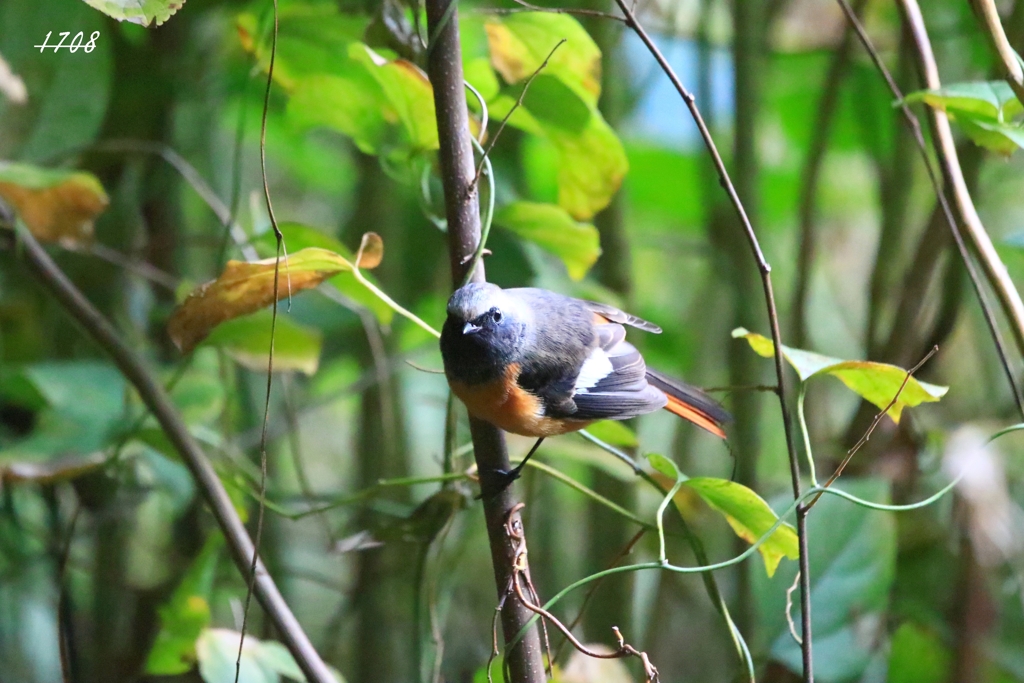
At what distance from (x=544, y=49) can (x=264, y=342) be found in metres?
0.63

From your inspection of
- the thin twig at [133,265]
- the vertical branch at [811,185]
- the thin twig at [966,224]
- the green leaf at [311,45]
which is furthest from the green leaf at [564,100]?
the vertical branch at [811,185]

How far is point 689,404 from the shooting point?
1.44 meters

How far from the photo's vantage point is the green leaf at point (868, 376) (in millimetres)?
957

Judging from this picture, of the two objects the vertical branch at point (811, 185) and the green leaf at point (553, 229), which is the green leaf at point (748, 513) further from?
the vertical branch at point (811, 185)

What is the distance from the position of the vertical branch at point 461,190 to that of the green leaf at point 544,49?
0.26 meters

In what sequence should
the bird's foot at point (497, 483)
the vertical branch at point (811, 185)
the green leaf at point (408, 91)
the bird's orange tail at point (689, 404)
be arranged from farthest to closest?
the vertical branch at point (811, 185), the bird's orange tail at point (689, 404), the green leaf at point (408, 91), the bird's foot at point (497, 483)

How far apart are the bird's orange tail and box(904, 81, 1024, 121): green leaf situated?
57 centimetres

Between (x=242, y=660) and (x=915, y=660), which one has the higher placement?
Answer: (x=242, y=660)

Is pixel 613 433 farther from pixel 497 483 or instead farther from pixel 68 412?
pixel 68 412

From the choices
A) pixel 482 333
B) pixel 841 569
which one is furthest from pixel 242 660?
pixel 841 569

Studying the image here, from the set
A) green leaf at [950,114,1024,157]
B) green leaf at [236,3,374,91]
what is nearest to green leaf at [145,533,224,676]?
green leaf at [236,3,374,91]

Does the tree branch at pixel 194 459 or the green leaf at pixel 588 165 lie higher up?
the green leaf at pixel 588 165

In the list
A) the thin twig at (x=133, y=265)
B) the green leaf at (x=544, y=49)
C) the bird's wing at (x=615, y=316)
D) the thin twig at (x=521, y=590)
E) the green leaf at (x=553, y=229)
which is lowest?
the thin twig at (x=521, y=590)

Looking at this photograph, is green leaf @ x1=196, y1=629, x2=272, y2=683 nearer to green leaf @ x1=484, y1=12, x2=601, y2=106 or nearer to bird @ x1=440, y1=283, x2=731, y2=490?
bird @ x1=440, y1=283, x2=731, y2=490
